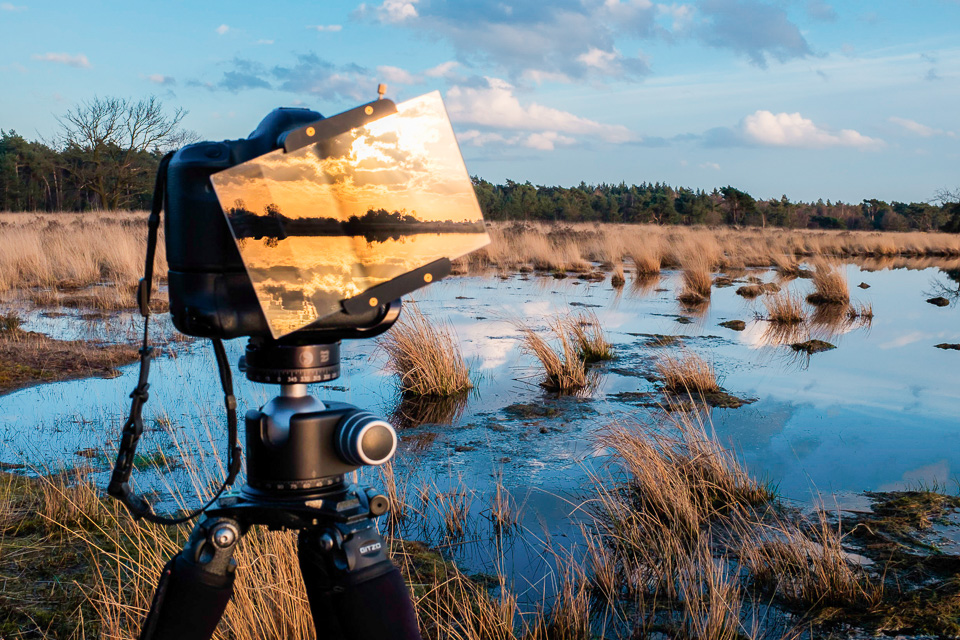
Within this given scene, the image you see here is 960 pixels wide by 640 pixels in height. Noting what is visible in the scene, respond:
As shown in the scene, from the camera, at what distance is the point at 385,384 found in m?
5.81

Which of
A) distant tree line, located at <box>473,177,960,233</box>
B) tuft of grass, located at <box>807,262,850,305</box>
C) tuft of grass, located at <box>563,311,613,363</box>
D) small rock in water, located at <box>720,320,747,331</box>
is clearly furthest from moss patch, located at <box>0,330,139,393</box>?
distant tree line, located at <box>473,177,960,233</box>

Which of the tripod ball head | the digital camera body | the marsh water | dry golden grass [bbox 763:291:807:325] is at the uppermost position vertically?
the digital camera body

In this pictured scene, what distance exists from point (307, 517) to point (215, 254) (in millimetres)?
455

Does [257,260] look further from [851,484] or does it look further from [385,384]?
[385,384]

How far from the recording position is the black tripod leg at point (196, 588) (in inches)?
47.3

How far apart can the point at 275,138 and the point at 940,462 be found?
4.43 metres

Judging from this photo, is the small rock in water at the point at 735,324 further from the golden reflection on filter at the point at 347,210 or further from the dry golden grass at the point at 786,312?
the golden reflection on filter at the point at 347,210

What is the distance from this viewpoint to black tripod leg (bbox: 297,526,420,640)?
1182 millimetres

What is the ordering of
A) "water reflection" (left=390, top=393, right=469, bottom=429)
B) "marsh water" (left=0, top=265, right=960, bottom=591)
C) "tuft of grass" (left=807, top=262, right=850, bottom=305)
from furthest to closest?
"tuft of grass" (left=807, top=262, right=850, bottom=305)
"water reflection" (left=390, top=393, right=469, bottom=429)
"marsh water" (left=0, top=265, right=960, bottom=591)

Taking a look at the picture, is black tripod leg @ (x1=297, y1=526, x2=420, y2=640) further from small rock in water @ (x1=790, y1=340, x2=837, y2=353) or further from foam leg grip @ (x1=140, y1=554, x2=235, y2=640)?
small rock in water @ (x1=790, y1=340, x2=837, y2=353)

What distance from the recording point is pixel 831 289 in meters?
11.1

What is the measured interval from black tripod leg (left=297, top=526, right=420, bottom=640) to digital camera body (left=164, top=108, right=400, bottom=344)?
36 centimetres

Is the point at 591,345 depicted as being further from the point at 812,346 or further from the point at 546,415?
the point at 812,346

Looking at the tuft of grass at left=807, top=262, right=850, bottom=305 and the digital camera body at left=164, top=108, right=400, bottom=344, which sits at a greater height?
the digital camera body at left=164, top=108, right=400, bottom=344
